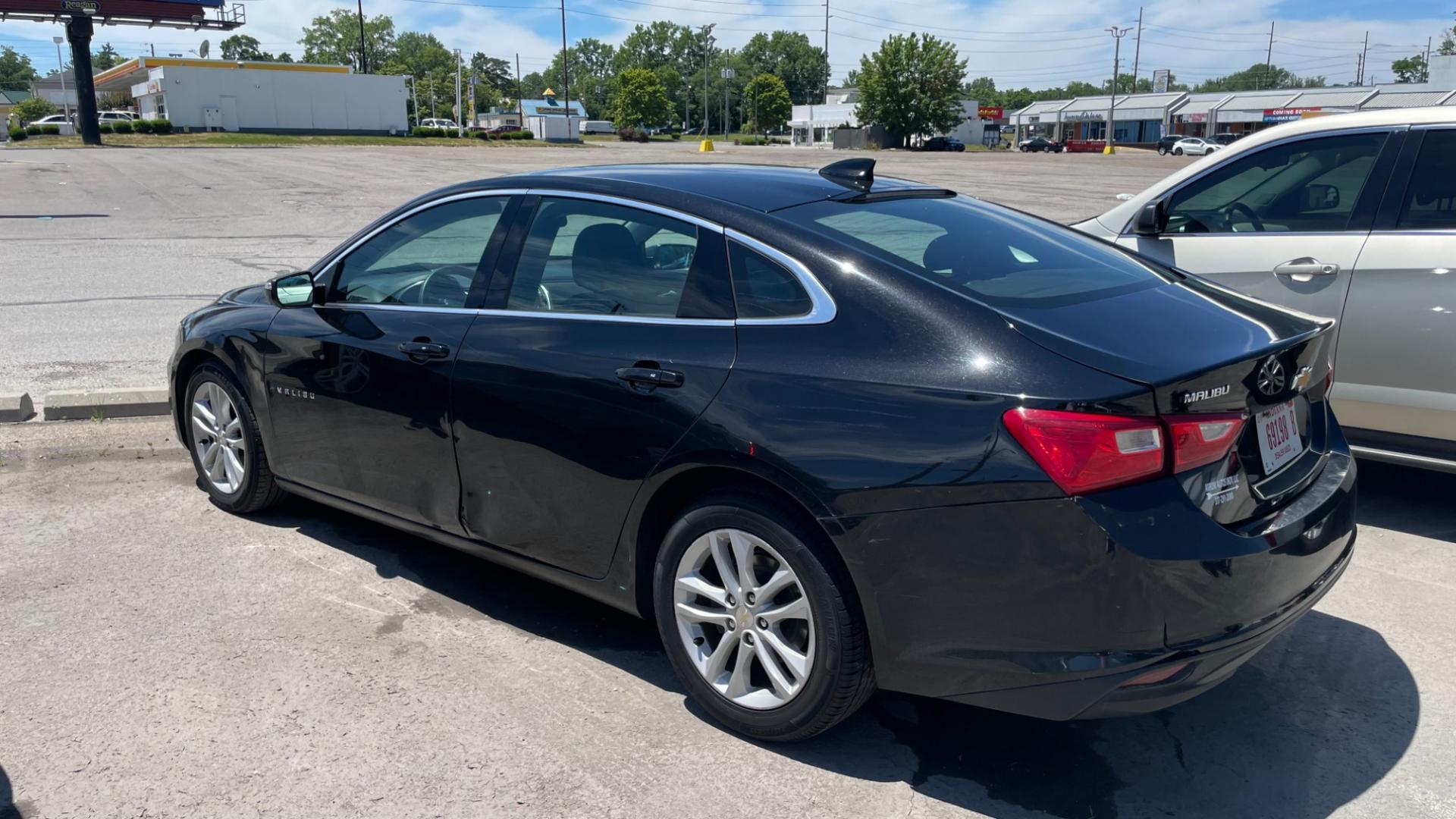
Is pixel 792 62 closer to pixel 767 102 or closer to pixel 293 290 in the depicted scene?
pixel 767 102

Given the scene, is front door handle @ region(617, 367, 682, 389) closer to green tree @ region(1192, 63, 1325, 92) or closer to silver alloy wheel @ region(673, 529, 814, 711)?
silver alloy wheel @ region(673, 529, 814, 711)

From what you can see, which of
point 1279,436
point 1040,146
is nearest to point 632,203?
point 1279,436

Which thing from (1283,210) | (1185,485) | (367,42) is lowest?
(1185,485)

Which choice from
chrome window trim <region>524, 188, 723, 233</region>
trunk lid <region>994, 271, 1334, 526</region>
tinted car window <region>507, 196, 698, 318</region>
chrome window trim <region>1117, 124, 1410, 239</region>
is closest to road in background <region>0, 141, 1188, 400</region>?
chrome window trim <region>524, 188, 723, 233</region>

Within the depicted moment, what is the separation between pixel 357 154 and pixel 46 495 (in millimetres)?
44865

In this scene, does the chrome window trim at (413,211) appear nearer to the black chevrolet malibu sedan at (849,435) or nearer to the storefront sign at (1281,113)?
the black chevrolet malibu sedan at (849,435)

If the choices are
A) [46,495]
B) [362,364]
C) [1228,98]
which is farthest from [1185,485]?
[1228,98]

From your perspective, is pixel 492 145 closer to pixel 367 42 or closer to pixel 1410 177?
pixel 1410 177

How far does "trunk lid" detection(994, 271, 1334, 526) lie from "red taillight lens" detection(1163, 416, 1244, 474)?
0.6 inches

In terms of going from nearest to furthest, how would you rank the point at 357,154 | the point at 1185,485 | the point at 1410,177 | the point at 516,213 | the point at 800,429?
the point at 1185,485 → the point at 800,429 → the point at 516,213 → the point at 1410,177 → the point at 357,154

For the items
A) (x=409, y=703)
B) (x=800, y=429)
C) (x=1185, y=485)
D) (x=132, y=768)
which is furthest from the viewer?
(x=409, y=703)

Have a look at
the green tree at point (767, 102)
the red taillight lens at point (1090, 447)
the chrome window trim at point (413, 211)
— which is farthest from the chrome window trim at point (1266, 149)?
the green tree at point (767, 102)

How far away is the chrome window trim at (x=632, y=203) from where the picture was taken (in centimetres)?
334

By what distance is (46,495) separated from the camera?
5.28 meters
